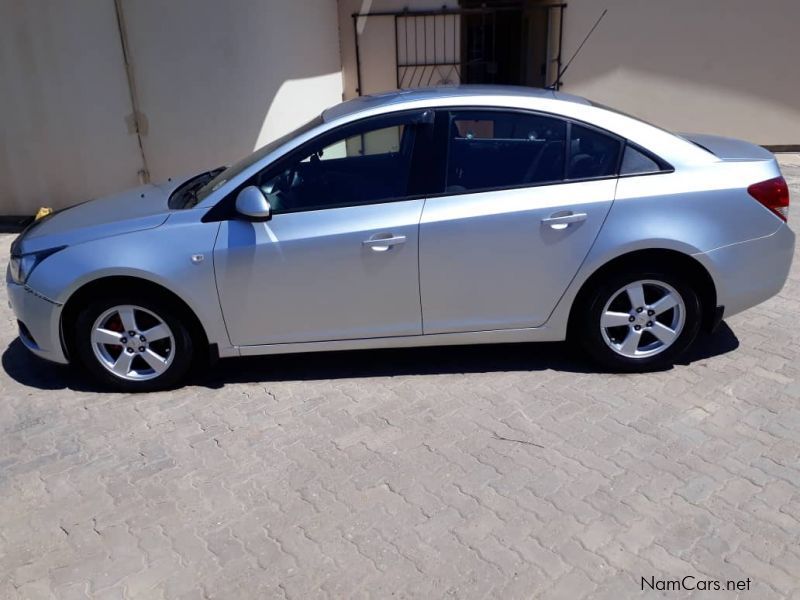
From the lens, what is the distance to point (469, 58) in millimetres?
11266

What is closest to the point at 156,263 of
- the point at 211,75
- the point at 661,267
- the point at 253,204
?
the point at 253,204

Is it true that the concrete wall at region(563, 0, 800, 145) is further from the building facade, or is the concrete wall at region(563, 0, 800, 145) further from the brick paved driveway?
the brick paved driveway

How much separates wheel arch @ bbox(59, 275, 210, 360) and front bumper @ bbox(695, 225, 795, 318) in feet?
9.58

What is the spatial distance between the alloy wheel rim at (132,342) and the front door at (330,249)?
426 millimetres

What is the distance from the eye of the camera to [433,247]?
393 cm

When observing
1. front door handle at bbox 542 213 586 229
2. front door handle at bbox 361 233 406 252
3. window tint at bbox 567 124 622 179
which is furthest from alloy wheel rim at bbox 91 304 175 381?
window tint at bbox 567 124 622 179

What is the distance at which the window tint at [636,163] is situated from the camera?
4.02m

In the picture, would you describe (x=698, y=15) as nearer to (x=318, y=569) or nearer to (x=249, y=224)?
(x=249, y=224)

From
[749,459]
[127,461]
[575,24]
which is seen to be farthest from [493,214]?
[575,24]

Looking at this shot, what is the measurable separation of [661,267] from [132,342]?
3091mm

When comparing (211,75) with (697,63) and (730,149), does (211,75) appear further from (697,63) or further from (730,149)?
(697,63)

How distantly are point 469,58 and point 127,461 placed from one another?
9.27 metres

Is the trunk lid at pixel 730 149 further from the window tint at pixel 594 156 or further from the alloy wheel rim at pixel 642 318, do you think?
the alloy wheel rim at pixel 642 318

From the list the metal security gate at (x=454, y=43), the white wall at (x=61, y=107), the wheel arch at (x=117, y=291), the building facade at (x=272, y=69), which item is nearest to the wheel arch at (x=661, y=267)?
the wheel arch at (x=117, y=291)
